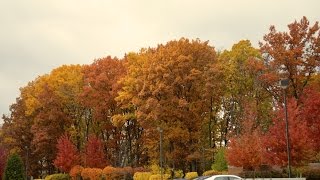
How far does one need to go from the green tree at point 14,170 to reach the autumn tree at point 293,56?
27.0 meters

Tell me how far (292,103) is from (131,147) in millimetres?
29076

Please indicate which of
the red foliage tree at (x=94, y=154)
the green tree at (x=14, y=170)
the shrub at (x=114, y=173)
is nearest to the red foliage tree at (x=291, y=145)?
the shrub at (x=114, y=173)

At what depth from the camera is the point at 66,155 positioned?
224 ft

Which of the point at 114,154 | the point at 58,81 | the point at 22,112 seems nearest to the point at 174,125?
the point at 114,154

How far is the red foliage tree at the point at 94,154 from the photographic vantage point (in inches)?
2621

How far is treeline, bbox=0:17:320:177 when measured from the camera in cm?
5559

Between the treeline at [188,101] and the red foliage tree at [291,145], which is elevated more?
the treeline at [188,101]

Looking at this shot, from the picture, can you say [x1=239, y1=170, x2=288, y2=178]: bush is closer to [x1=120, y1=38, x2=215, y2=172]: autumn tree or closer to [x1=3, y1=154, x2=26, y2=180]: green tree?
[x1=120, y1=38, x2=215, y2=172]: autumn tree

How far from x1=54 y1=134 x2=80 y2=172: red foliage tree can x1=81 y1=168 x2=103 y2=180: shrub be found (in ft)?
12.6

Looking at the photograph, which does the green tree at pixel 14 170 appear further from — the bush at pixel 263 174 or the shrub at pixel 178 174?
the bush at pixel 263 174

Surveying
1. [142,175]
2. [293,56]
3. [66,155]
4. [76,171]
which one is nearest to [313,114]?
[293,56]

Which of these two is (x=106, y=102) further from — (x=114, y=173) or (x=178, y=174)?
(x=178, y=174)

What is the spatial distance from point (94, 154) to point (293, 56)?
27.0m

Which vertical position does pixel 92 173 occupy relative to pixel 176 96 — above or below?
below
